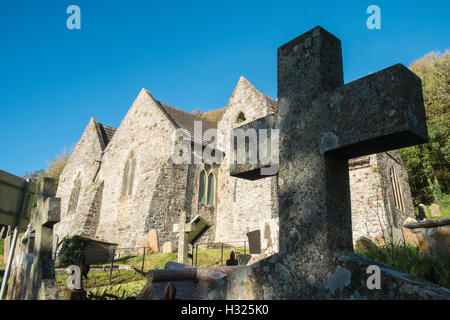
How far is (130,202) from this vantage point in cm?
1678

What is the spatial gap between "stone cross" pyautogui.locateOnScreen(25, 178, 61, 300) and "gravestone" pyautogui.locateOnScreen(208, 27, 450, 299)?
6.10 feet

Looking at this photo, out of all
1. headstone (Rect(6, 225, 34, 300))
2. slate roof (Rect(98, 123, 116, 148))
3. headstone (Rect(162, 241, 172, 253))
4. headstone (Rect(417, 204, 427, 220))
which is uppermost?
slate roof (Rect(98, 123, 116, 148))

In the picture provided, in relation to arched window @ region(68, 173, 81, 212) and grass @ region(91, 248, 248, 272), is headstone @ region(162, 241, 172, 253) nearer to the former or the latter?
grass @ region(91, 248, 248, 272)

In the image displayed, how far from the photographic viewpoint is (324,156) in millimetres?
2160

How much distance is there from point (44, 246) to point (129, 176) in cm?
1493

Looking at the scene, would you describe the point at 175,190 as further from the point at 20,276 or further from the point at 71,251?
the point at 20,276

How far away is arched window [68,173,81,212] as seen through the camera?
70.8 feet

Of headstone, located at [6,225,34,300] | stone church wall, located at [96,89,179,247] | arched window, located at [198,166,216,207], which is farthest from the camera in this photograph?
arched window, located at [198,166,216,207]

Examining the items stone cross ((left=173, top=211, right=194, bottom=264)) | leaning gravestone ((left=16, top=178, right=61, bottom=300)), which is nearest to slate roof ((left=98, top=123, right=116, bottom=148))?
stone cross ((left=173, top=211, right=194, bottom=264))

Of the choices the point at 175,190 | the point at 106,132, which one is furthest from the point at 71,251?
the point at 106,132

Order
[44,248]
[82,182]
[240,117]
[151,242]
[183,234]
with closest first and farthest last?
[44,248] → [183,234] → [151,242] → [240,117] → [82,182]

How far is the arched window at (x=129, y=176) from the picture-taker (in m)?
18.0

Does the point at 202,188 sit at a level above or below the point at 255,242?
above

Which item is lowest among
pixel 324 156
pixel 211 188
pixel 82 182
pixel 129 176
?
pixel 324 156
